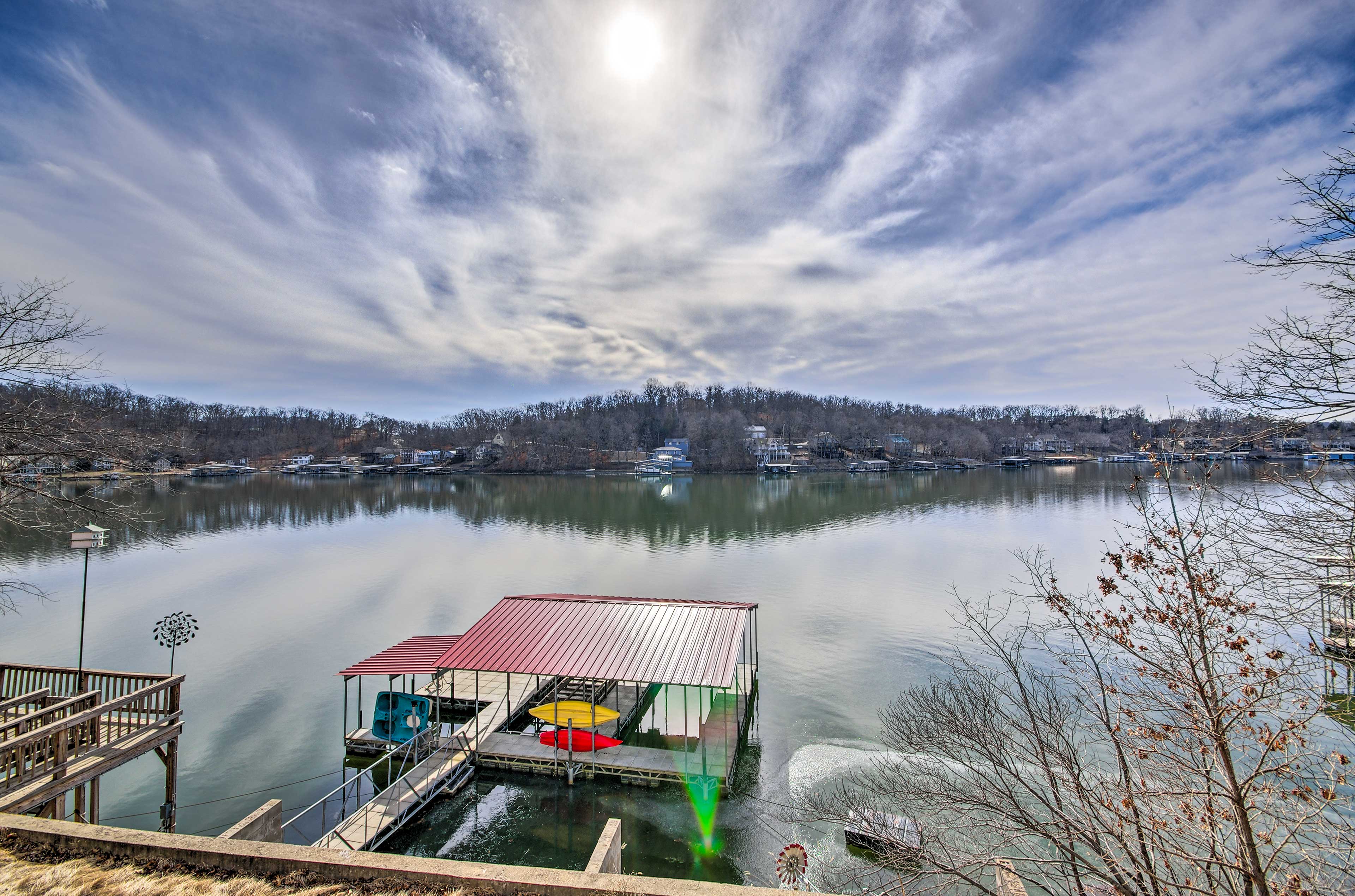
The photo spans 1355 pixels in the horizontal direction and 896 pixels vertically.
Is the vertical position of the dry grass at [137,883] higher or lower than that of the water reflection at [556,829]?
higher

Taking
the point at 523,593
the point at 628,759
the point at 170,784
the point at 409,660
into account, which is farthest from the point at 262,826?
the point at 523,593

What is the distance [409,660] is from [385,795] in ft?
10.4

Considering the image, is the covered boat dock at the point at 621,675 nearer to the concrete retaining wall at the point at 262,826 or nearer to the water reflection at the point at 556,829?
the water reflection at the point at 556,829

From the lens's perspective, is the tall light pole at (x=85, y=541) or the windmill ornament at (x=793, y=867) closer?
the windmill ornament at (x=793, y=867)

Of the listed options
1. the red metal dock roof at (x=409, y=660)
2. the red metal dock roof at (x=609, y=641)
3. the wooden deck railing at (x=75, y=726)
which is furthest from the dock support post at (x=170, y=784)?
the red metal dock roof at (x=609, y=641)

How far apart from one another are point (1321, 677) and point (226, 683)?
31757mm

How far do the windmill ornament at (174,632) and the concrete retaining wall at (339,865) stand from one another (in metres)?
8.90

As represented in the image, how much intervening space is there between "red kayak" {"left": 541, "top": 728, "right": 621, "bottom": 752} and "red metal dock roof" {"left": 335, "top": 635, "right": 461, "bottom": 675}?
2710 millimetres

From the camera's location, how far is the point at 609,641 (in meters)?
12.5

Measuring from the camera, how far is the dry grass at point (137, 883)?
4.74 meters

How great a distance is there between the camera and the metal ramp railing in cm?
945

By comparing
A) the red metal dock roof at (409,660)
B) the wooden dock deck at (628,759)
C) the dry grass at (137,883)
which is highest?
the dry grass at (137,883)

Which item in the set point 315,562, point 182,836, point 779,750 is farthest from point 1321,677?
point 315,562

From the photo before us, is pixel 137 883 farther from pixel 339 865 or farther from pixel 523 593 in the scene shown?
pixel 523 593
